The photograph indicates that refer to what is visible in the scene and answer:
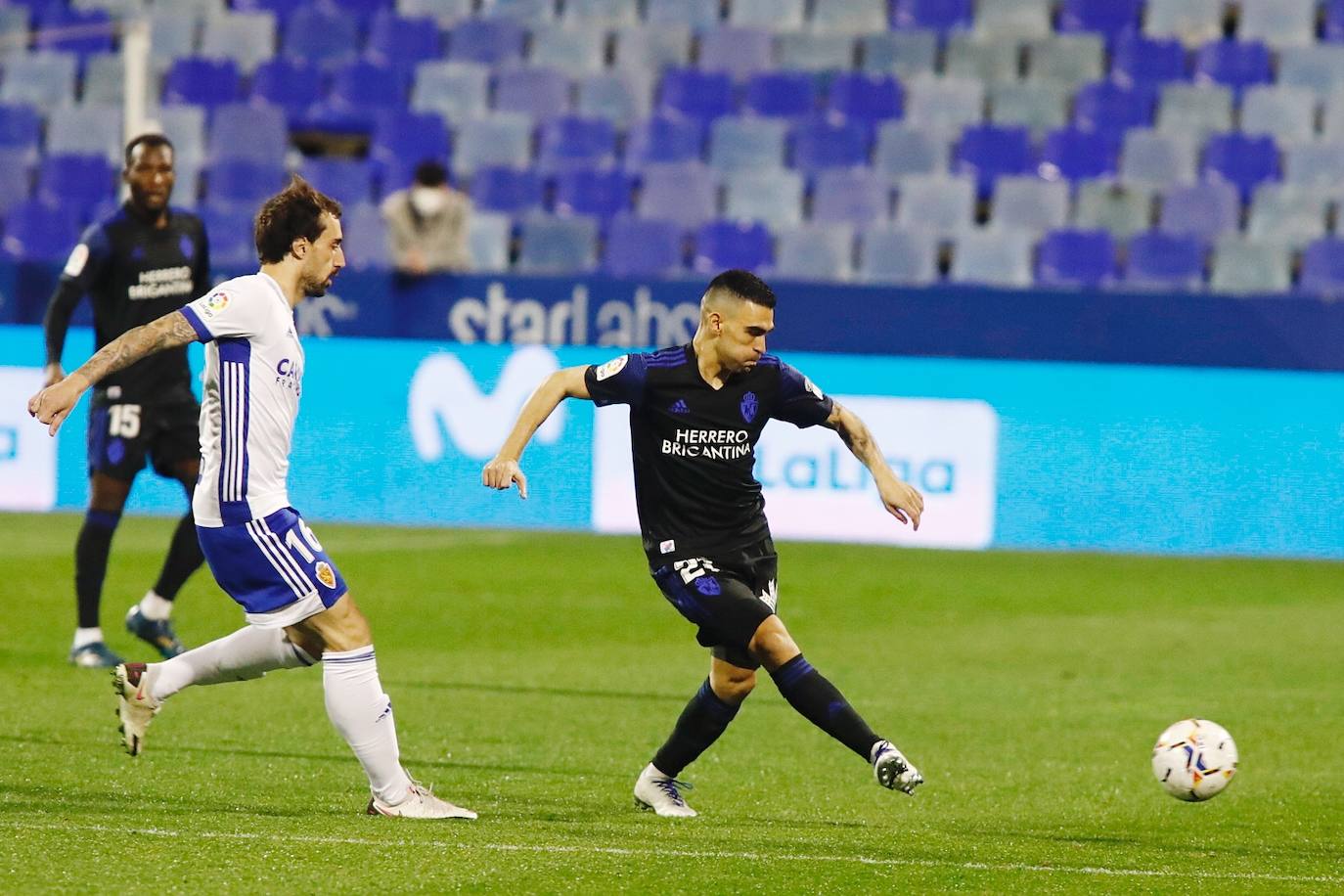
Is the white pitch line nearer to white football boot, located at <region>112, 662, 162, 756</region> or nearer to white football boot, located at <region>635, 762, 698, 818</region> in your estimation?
white football boot, located at <region>112, 662, 162, 756</region>

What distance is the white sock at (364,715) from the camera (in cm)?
598

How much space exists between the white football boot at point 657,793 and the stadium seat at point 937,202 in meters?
12.0

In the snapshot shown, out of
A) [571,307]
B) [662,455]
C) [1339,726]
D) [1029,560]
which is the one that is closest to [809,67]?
[571,307]

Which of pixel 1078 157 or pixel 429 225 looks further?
pixel 1078 157

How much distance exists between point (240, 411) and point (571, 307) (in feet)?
29.9

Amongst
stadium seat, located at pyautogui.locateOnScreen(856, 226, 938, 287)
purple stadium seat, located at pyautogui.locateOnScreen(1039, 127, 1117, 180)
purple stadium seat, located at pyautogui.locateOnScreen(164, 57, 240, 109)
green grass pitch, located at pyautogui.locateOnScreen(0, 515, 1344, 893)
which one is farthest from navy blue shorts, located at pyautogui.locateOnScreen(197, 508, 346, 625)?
purple stadium seat, located at pyautogui.locateOnScreen(164, 57, 240, 109)

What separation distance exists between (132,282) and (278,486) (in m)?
3.63

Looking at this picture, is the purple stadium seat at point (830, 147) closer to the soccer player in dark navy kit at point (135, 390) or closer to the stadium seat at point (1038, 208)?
the stadium seat at point (1038, 208)

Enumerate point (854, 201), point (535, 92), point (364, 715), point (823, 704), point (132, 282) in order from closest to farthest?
point (364, 715), point (823, 704), point (132, 282), point (854, 201), point (535, 92)

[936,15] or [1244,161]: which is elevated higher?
[936,15]

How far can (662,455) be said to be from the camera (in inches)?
259

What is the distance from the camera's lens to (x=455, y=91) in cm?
1978

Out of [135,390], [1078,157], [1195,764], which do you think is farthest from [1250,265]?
[1195,764]

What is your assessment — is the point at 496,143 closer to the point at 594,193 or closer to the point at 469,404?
the point at 594,193
